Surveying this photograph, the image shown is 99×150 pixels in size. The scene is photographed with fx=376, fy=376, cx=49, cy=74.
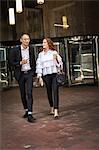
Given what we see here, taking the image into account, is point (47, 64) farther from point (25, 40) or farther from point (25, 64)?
point (25, 40)

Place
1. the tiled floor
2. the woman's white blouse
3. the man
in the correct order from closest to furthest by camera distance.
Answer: the tiled floor < the man < the woman's white blouse

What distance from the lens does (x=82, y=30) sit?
12875 millimetres

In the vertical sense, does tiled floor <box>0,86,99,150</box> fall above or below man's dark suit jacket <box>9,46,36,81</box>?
below

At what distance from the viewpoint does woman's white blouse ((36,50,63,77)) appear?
6.29 metres

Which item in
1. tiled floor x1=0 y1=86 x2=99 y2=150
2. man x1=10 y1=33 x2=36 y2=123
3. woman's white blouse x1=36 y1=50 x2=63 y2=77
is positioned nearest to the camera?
tiled floor x1=0 y1=86 x2=99 y2=150

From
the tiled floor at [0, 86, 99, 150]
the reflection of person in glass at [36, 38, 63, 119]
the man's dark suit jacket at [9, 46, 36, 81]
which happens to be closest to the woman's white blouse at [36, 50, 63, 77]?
the reflection of person in glass at [36, 38, 63, 119]

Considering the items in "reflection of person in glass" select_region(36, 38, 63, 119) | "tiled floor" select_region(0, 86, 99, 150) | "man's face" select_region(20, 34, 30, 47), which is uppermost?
"man's face" select_region(20, 34, 30, 47)

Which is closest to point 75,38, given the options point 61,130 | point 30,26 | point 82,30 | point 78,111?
point 82,30

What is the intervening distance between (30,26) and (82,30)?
2.73m

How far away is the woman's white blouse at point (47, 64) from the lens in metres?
6.29

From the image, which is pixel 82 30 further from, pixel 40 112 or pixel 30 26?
pixel 40 112

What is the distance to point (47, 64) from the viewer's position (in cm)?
630

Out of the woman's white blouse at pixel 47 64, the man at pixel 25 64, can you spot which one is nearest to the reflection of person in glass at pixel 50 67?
the woman's white blouse at pixel 47 64

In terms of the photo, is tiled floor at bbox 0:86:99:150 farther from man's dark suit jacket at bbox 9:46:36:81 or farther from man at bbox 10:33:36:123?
man's dark suit jacket at bbox 9:46:36:81
